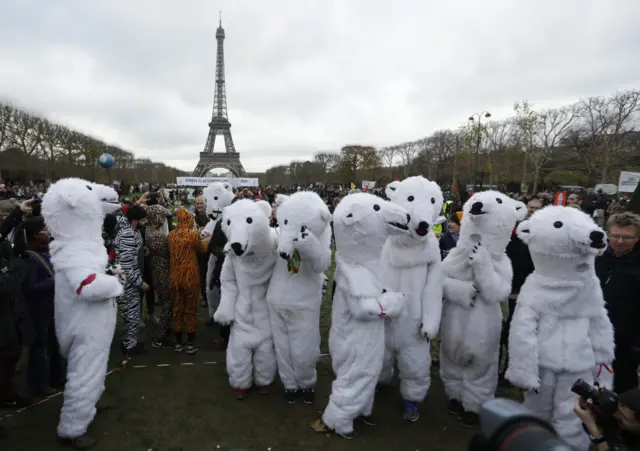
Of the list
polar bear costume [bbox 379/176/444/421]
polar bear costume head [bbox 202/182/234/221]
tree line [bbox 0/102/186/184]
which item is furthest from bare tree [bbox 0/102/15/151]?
polar bear costume [bbox 379/176/444/421]

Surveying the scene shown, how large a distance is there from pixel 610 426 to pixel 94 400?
375cm

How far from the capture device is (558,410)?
313 cm

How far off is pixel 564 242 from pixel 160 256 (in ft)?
15.0

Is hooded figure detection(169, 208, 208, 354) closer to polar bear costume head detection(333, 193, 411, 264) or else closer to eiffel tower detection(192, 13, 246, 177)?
polar bear costume head detection(333, 193, 411, 264)

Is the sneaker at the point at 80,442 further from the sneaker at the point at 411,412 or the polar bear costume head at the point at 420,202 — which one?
the polar bear costume head at the point at 420,202

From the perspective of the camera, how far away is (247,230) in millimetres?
3844

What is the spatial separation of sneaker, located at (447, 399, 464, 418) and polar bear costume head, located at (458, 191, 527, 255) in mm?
1559

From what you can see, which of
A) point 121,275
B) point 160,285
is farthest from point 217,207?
point 121,275

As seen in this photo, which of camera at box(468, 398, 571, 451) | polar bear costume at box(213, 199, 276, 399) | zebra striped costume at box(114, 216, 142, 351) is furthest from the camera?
zebra striped costume at box(114, 216, 142, 351)

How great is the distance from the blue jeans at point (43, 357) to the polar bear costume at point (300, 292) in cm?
230

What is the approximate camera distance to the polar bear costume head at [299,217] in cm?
346

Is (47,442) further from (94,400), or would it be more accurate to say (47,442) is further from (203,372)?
(203,372)

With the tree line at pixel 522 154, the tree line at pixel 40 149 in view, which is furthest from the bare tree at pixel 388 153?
the tree line at pixel 40 149

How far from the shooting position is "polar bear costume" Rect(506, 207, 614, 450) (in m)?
3.09
